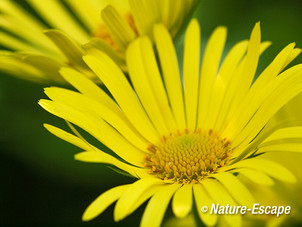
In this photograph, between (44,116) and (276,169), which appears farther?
(44,116)

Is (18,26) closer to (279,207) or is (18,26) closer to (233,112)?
(233,112)

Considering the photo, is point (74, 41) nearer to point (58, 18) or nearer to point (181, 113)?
point (181, 113)

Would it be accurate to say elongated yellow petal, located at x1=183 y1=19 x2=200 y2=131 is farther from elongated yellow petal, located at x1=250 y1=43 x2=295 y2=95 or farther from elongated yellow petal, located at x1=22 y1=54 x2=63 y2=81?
elongated yellow petal, located at x1=22 y1=54 x2=63 y2=81

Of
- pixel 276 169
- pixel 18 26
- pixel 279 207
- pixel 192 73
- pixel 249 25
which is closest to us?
pixel 276 169

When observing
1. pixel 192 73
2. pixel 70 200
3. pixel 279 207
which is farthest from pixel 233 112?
pixel 70 200

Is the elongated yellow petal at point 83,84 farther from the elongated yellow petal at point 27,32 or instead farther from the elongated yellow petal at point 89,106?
the elongated yellow petal at point 27,32

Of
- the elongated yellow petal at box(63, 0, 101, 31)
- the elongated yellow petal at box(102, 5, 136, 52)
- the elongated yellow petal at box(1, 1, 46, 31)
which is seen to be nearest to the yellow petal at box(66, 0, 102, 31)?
the elongated yellow petal at box(63, 0, 101, 31)

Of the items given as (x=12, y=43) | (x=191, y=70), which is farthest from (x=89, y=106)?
(x=12, y=43)
